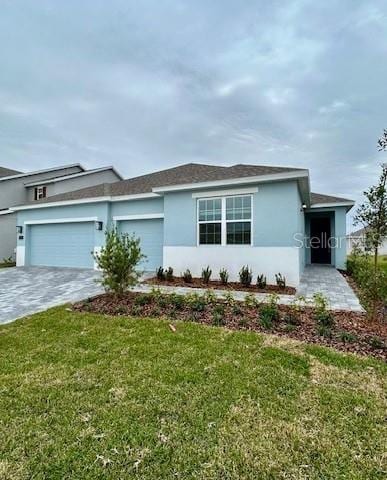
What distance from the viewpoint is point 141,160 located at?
73.4 ft

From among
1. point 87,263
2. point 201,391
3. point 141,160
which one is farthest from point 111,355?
point 141,160

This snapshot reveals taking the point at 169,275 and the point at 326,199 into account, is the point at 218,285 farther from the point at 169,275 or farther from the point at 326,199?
the point at 326,199

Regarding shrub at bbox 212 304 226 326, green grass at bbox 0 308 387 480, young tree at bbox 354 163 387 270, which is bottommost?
green grass at bbox 0 308 387 480

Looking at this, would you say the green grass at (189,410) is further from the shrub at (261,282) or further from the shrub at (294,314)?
the shrub at (261,282)

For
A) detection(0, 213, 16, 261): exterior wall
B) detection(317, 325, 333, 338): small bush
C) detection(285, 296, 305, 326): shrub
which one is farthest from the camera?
detection(0, 213, 16, 261): exterior wall

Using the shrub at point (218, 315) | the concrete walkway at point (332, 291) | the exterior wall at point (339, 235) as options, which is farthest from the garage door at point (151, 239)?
the exterior wall at point (339, 235)

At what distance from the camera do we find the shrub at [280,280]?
9039 millimetres

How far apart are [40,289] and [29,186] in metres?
15.9

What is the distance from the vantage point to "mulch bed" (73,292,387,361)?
4605 millimetres

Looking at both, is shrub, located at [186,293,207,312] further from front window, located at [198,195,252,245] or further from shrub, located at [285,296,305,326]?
front window, located at [198,195,252,245]

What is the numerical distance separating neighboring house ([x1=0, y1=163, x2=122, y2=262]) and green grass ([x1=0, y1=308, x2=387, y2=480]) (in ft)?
58.4

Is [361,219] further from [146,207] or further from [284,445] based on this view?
[146,207]

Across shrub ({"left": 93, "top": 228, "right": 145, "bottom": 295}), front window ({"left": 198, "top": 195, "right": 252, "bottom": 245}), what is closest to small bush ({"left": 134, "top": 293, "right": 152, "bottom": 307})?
shrub ({"left": 93, "top": 228, "right": 145, "bottom": 295})

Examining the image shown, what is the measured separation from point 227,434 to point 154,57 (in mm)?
13051
